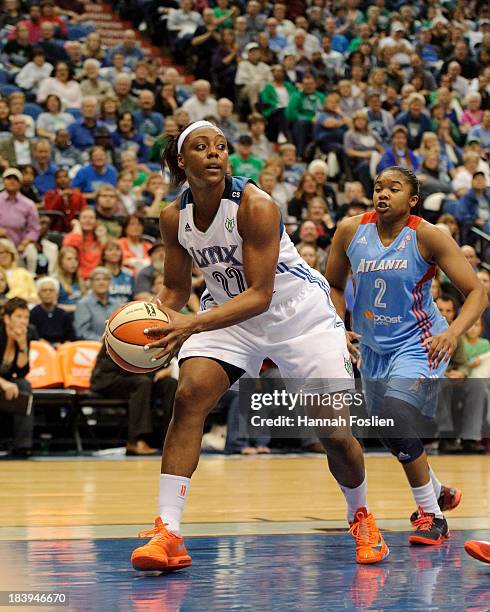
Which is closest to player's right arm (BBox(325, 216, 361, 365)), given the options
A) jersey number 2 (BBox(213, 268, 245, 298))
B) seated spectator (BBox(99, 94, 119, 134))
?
jersey number 2 (BBox(213, 268, 245, 298))

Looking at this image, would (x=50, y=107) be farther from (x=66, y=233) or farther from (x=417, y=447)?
(x=417, y=447)

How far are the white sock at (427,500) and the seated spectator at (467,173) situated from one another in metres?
9.39

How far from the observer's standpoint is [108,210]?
12125 millimetres

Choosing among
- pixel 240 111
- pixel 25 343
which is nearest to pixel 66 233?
pixel 25 343

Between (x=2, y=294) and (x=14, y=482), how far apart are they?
3.03 metres

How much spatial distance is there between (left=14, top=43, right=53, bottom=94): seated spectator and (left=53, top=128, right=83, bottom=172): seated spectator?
4.99 ft

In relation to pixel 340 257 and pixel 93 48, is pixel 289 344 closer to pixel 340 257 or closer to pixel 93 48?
pixel 340 257

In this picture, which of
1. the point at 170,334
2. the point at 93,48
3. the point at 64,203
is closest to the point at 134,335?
the point at 170,334

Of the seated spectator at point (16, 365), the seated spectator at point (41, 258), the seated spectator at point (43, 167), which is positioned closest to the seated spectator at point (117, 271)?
the seated spectator at point (41, 258)

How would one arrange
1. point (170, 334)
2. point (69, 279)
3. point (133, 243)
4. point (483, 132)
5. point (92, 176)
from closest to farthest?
point (170, 334) → point (69, 279) → point (133, 243) → point (92, 176) → point (483, 132)

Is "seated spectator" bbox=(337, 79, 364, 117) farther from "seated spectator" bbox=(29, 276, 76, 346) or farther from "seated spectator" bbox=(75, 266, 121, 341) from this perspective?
"seated spectator" bbox=(29, 276, 76, 346)

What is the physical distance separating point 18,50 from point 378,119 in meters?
4.82

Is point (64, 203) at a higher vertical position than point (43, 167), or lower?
lower

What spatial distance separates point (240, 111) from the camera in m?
16.1
